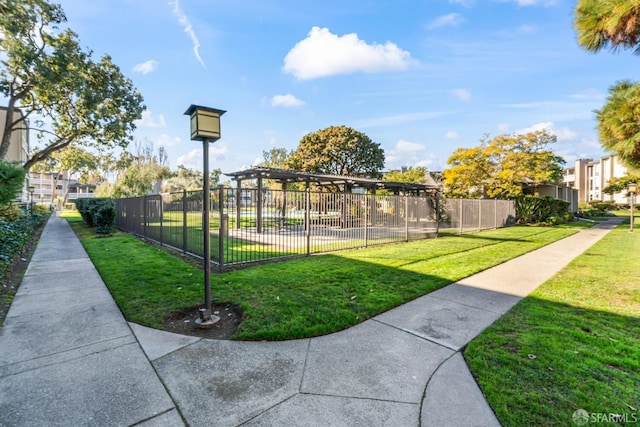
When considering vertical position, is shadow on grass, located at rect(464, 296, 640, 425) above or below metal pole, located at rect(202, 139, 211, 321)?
below

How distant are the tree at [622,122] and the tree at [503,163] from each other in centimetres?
1641

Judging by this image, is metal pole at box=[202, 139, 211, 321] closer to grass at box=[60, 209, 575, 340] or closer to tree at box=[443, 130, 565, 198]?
grass at box=[60, 209, 575, 340]

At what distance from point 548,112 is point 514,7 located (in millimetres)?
10090

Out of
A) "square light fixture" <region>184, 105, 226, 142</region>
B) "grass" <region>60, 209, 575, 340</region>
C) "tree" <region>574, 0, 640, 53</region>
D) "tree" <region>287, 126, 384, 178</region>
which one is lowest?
"grass" <region>60, 209, 575, 340</region>

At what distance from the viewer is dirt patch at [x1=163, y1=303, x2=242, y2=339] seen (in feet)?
11.3

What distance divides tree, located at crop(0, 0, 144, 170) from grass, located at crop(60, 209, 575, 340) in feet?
33.4

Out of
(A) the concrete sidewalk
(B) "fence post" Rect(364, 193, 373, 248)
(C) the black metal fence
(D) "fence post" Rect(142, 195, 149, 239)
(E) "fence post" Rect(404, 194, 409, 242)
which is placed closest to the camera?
(A) the concrete sidewalk

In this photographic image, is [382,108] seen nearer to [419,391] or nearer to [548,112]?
[548,112]

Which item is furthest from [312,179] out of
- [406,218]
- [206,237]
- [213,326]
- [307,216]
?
[213,326]

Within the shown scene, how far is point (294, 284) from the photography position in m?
5.30

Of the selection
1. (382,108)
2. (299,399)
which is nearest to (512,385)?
(299,399)

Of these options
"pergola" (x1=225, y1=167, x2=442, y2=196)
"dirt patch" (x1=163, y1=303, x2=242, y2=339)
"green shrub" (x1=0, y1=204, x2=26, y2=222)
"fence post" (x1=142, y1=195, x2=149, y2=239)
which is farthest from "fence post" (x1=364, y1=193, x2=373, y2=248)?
"green shrub" (x1=0, y1=204, x2=26, y2=222)

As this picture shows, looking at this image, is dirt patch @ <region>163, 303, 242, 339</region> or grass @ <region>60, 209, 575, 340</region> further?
grass @ <region>60, 209, 575, 340</region>

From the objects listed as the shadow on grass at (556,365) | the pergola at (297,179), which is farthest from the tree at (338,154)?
the shadow on grass at (556,365)
